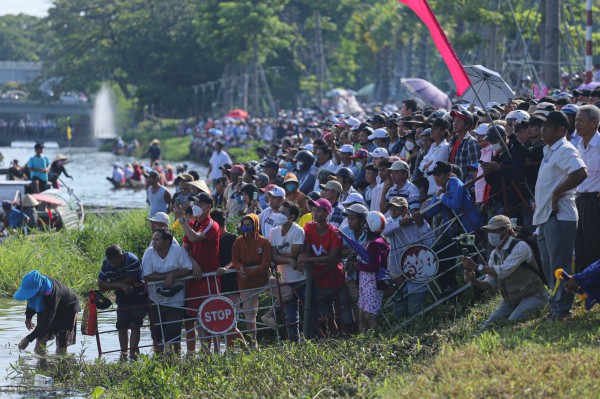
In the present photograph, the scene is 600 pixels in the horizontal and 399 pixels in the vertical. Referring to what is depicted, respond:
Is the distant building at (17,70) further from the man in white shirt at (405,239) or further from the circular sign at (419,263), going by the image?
the circular sign at (419,263)

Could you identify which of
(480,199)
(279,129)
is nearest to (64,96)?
(279,129)

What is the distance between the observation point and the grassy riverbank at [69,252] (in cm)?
1939

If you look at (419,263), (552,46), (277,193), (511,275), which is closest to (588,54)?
(552,46)

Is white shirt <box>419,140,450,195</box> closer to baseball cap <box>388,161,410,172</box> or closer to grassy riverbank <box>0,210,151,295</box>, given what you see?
baseball cap <box>388,161,410,172</box>

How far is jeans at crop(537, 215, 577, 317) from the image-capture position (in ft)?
34.0

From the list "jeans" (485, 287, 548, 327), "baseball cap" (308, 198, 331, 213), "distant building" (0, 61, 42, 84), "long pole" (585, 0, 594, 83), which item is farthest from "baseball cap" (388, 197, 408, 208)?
"distant building" (0, 61, 42, 84)

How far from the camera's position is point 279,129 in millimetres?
48750

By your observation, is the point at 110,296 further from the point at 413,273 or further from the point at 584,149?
the point at 584,149

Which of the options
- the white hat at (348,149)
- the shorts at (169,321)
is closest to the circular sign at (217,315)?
the shorts at (169,321)

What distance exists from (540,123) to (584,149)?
1.91 feet

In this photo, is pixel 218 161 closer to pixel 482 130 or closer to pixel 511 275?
pixel 482 130

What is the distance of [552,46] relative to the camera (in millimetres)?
28250

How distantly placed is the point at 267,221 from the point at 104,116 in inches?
3826

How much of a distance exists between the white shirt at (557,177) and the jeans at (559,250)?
0.07 meters
